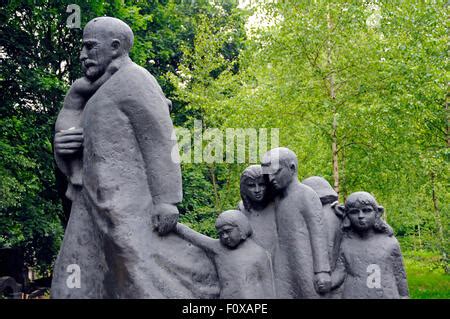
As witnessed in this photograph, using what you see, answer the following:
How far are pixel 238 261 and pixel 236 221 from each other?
321 mm

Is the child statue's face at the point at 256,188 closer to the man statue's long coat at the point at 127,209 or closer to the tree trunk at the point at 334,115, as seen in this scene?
the man statue's long coat at the point at 127,209

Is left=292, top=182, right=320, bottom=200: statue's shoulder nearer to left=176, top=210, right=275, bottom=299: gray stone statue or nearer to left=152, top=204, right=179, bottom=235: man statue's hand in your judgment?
left=176, top=210, right=275, bottom=299: gray stone statue

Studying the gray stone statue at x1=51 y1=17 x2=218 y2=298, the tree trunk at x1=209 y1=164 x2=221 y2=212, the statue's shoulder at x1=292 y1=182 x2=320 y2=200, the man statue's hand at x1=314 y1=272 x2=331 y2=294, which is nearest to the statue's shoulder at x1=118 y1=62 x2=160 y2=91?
the gray stone statue at x1=51 y1=17 x2=218 y2=298

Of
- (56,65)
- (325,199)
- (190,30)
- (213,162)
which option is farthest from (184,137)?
(325,199)

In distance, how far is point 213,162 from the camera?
18.5 metres

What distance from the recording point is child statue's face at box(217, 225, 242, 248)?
4871 millimetres

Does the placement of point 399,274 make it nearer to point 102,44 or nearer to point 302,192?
point 302,192

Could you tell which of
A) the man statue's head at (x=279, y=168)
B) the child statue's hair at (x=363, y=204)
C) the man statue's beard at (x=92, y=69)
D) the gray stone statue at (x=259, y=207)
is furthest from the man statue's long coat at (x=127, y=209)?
the child statue's hair at (x=363, y=204)

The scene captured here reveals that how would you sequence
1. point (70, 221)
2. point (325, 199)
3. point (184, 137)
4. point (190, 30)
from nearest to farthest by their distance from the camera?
point (70, 221) → point (325, 199) → point (184, 137) → point (190, 30)

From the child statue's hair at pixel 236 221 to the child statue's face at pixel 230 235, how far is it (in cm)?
2

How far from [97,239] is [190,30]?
19894mm

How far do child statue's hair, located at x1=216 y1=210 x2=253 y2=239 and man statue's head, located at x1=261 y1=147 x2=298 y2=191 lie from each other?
1.44 ft

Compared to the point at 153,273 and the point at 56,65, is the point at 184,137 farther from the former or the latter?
the point at 153,273
